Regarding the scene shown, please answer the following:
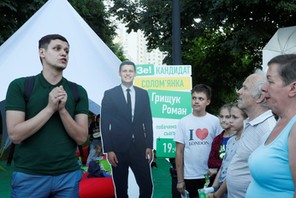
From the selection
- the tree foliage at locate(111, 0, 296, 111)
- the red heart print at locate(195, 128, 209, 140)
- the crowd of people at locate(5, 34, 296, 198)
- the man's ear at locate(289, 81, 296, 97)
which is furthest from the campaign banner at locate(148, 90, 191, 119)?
the tree foliage at locate(111, 0, 296, 111)

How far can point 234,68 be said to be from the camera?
1614 cm

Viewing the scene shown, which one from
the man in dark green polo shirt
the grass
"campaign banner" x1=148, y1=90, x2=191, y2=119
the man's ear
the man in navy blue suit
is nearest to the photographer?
the man's ear

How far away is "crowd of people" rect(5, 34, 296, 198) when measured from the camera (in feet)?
7.39

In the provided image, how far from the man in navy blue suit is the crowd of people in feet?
0.04

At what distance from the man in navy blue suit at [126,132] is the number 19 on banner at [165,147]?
44cm

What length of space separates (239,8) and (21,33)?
800cm

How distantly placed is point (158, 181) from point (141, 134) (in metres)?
4.27

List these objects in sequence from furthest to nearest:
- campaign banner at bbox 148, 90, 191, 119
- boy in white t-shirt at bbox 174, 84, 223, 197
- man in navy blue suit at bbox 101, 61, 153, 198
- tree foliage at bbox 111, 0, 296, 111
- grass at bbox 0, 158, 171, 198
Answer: tree foliage at bbox 111, 0, 296, 111 → grass at bbox 0, 158, 171, 198 → campaign banner at bbox 148, 90, 191, 119 → man in navy blue suit at bbox 101, 61, 153, 198 → boy in white t-shirt at bbox 174, 84, 223, 197

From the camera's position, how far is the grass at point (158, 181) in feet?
26.1

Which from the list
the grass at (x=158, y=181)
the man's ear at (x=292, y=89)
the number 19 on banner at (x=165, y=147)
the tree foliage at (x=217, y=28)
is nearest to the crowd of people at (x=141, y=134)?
the man's ear at (x=292, y=89)

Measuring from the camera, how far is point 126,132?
5184 mm

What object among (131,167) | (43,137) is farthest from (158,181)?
(43,137)

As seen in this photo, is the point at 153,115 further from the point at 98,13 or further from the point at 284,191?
the point at 98,13

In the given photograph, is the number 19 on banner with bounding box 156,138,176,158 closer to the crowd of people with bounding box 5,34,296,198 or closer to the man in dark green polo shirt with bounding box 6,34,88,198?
the crowd of people with bounding box 5,34,296,198
